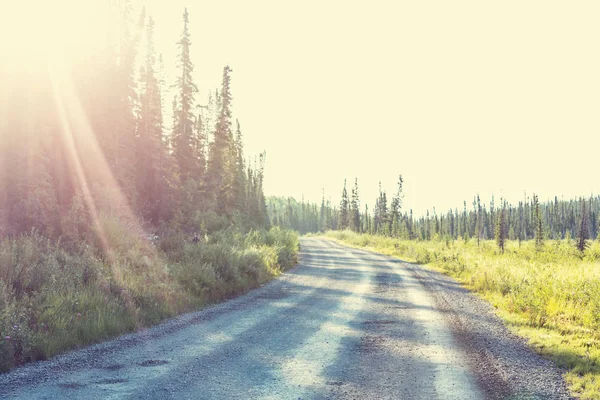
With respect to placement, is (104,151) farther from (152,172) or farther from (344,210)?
(344,210)

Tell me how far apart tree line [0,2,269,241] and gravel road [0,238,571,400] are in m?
7.03

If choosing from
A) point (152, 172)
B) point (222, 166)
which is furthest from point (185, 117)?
point (152, 172)

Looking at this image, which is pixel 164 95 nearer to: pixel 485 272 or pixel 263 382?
pixel 485 272

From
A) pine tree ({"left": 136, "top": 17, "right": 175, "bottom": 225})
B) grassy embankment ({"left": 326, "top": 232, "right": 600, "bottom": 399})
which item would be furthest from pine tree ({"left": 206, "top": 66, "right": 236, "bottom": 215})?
grassy embankment ({"left": 326, "top": 232, "right": 600, "bottom": 399})

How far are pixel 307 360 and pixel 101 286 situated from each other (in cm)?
545

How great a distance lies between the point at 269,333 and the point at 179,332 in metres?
1.81

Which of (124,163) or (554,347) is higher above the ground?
(124,163)

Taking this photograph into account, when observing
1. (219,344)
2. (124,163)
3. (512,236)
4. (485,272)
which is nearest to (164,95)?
(124,163)

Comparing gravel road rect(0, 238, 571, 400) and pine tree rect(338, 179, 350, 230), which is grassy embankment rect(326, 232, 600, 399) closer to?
gravel road rect(0, 238, 571, 400)

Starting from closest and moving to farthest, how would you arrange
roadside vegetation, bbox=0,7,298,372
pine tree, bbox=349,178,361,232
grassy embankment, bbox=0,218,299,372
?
grassy embankment, bbox=0,218,299,372, roadside vegetation, bbox=0,7,298,372, pine tree, bbox=349,178,361,232

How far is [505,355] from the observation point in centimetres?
700

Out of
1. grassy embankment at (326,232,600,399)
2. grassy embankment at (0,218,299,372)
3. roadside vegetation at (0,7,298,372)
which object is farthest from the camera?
roadside vegetation at (0,7,298,372)

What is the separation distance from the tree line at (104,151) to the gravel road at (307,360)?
7.03 m

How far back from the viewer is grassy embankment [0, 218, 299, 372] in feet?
22.1
